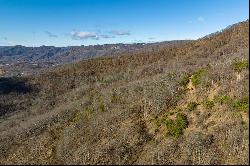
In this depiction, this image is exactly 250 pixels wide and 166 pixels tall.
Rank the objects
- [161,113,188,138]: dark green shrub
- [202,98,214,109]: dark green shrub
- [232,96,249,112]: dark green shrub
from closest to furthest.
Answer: [232,96,249,112]: dark green shrub
[161,113,188,138]: dark green shrub
[202,98,214,109]: dark green shrub

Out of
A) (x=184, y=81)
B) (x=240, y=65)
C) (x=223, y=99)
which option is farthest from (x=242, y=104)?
(x=184, y=81)

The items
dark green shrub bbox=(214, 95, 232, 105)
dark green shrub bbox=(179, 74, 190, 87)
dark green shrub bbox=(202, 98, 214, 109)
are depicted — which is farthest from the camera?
dark green shrub bbox=(179, 74, 190, 87)

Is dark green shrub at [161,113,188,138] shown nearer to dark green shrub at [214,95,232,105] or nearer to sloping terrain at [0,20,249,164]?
sloping terrain at [0,20,249,164]

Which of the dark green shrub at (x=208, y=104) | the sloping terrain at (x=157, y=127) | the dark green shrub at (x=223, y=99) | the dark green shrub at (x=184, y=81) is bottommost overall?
the sloping terrain at (x=157, y=127)

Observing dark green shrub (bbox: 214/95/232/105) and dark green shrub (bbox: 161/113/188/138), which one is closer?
dark green shrub (bbox: 161/113/188/138)

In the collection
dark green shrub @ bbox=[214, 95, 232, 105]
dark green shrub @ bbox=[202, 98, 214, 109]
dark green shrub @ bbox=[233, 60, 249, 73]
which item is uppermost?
dark green shrub @ bbox=[233, 60, 249, 73]

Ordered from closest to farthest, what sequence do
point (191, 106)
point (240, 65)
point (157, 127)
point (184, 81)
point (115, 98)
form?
1. point (157, 127)
2. point (191, 106)
3. point (240, 65)
4. point (184, 81)
5. point (115, 98)

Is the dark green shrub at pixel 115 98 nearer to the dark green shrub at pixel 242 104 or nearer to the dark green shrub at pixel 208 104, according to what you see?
the dark green shrub at pixel 208 104

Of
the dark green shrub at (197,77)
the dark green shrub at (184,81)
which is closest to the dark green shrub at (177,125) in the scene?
the dark green shrub at (197,77)

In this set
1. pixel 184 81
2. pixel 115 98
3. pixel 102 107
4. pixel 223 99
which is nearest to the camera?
pixel 223 99

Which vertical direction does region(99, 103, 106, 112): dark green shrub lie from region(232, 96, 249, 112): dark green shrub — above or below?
below

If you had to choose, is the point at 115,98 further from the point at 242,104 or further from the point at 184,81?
the point at 242,104

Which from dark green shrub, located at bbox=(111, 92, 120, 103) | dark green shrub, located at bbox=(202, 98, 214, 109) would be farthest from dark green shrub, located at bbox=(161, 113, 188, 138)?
dark green shrub, located at bbox=(111, 92, 120, 103)
